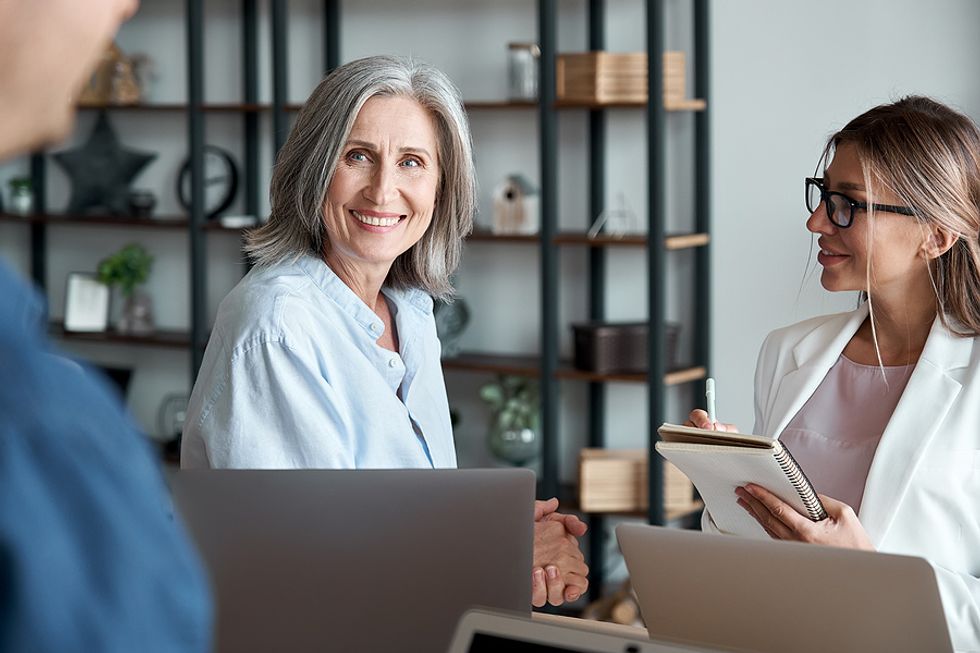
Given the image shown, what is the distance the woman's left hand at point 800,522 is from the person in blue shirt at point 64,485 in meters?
1.19

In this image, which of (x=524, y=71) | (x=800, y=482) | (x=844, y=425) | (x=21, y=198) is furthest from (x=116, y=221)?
(x=800, y=482)

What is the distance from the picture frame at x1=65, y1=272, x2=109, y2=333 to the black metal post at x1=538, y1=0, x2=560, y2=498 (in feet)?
7.26

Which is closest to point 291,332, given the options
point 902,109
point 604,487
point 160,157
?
point 902,109

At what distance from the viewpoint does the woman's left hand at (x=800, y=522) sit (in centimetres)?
164

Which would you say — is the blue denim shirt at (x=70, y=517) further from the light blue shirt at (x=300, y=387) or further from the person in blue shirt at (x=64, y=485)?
the light blue shirt at (x=300, y=387)

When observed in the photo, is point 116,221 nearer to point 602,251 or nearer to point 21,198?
point 21,198

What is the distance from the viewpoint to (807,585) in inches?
44.0

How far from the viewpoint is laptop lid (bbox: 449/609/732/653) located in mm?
1002

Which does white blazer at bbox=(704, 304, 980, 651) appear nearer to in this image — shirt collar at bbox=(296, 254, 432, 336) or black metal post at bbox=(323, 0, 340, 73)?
shirt collar at bbox=(296, 254, 432, 336)

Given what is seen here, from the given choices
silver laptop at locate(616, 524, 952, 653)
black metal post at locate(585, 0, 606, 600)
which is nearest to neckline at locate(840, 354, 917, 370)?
silver laptop at locate(616, 524, 952, 653)

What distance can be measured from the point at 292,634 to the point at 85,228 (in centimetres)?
473

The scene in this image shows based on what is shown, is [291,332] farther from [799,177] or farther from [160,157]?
[160,157]

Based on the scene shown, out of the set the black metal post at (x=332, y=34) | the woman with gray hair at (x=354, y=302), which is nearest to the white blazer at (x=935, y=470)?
the woman with gray hair at (x=354, y=302)

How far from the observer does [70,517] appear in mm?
538
